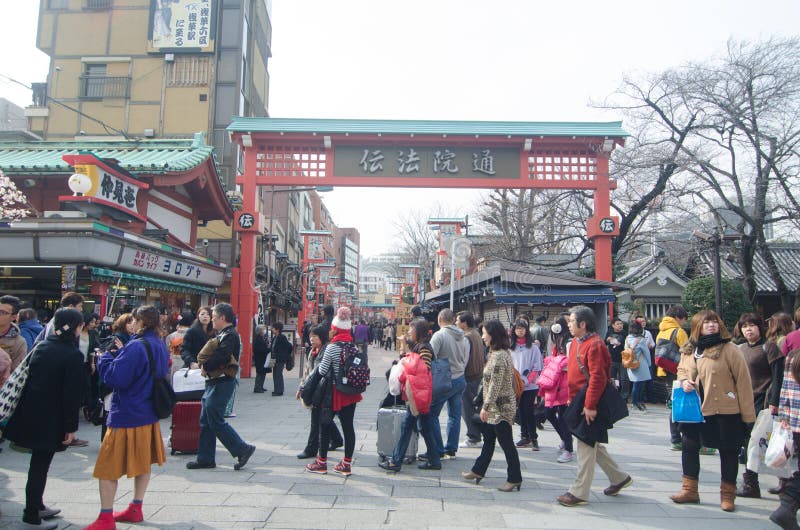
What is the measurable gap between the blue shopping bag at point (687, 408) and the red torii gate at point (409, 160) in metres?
10.2

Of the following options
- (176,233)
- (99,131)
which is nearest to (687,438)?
(176,233)

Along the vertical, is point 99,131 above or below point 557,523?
above

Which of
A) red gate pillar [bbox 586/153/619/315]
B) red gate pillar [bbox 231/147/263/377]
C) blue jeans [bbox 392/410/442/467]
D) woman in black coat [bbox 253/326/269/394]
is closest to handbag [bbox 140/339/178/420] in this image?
blue jeans [bbox 392/410/442/467]

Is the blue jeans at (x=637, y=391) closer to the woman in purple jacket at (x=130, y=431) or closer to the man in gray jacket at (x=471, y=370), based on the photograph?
the man in gray jacket at (x=471, y=370)

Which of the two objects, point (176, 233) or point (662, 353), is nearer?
point (662, 353)

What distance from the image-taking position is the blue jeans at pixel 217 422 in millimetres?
5926

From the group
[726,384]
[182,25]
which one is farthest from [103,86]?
[726,384]

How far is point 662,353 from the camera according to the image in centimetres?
892

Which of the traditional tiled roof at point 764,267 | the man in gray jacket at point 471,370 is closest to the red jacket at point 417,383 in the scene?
the man in gray jacket at point 471,370

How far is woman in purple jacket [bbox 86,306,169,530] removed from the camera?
4309mm

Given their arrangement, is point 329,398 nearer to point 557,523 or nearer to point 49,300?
point 557,523

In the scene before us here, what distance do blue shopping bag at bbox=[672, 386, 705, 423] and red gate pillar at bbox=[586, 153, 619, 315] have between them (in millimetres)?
10113

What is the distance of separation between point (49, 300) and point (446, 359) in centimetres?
1105

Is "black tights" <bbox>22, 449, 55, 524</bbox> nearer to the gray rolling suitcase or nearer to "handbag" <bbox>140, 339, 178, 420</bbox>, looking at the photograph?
"handbag" <bbox>140, 339, 178, 420</bbox>
